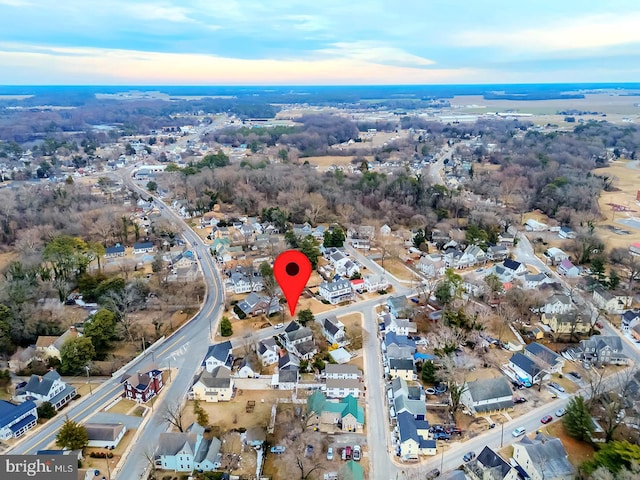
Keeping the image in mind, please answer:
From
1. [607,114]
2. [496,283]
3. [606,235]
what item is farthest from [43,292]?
[607,114]

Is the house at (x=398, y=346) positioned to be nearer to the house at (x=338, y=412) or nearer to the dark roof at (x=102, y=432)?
the house at (x=338, y=412)

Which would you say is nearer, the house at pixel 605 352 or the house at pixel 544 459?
the house at pixel 544 459

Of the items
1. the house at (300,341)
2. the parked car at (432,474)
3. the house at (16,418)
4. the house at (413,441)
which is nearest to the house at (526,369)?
the house at (413,441)

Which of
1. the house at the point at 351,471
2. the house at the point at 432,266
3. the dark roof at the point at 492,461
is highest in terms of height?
the house at the point at 432,266

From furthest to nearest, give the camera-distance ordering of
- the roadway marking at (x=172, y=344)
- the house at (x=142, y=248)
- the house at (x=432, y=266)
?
the house at (x=142, y=248)
the house at (x=432, y=266)
the roadway marking at (x=172, y=344)

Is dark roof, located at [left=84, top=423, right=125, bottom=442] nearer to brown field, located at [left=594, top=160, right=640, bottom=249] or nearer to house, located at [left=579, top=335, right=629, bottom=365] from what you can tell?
house, located at [left=579, top=335, right=629, bottom=365]

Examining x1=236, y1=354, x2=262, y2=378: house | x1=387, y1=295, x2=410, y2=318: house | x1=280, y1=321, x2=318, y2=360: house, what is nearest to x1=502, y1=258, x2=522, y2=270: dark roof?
x1=387, y1=295, x2=410, y2=318: house
